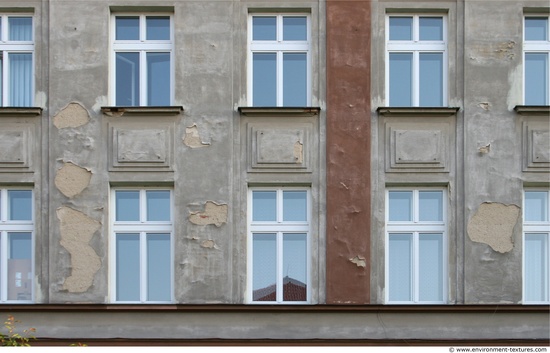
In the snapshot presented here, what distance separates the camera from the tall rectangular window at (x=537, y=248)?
11648 mm

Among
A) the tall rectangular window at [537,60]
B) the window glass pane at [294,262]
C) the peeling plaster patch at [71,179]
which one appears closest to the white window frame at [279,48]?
the window glass pane at [294,262]

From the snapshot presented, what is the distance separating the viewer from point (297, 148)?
11508 millimetres

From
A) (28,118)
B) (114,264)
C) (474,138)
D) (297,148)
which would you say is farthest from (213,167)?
(474,138)

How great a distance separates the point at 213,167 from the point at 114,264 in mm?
2030

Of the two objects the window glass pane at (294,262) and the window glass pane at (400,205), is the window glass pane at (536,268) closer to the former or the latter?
the window glass pane at (400,205)

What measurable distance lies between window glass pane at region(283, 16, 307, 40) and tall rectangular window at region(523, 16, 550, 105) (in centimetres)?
330

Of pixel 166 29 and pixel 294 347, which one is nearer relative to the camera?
pixel 294 347

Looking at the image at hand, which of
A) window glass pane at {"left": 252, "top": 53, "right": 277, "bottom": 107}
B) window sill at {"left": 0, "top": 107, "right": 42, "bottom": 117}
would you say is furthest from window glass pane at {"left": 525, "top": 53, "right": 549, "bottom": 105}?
window sill at {"left": 0, "top": 107, "right": 42, "bottom": 117}

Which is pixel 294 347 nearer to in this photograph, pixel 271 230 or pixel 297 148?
pixel 271 230

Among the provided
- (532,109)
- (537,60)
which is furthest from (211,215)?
(537,60)

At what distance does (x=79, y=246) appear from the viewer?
37.4 feet

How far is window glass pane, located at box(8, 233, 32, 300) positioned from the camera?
11602 mm

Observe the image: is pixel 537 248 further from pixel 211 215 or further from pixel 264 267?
pixel 211 215

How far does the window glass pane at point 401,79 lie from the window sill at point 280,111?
124cm
